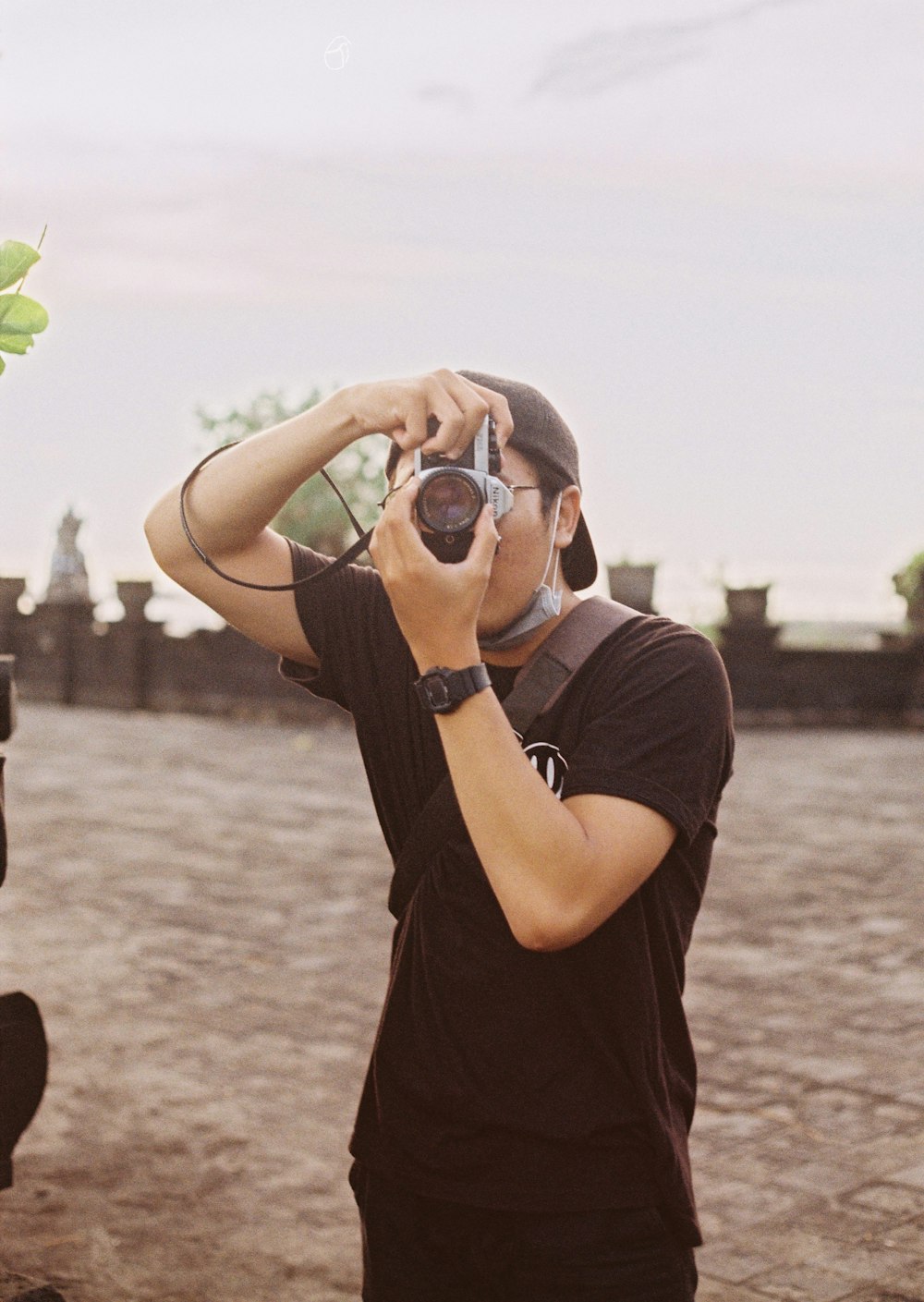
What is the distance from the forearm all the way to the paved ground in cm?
186

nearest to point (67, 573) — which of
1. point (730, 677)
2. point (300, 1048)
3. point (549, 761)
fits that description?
point (730, 677)

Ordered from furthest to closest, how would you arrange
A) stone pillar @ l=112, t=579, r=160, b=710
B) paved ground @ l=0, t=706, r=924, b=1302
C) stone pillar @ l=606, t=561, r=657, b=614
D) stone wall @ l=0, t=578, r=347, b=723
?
stone pillar @ l=112, t=579, r=160, b=710 → stone wall @ l=0, t=578, r=347, b=723 → stone pillar @ l=606, t=561, r=657, b=614 → paved ground @ l=0, t=706, r=924, b=1302

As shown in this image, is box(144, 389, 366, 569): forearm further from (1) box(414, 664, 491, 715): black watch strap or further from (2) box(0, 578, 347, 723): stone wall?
(2) box(0, 578, 347, 723): stone wall

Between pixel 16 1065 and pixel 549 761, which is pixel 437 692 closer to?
pixel 549 761

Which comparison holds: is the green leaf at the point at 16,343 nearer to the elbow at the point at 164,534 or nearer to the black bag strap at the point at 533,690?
the elbow at the point at 164,534

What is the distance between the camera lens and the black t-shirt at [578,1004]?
1946 mm

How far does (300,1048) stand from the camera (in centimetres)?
618

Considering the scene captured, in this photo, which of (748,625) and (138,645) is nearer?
(748,625)

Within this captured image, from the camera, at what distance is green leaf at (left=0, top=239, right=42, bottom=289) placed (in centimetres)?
208

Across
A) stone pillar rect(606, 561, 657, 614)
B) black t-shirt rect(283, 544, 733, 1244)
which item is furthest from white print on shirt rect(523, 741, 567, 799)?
stone pillar rect(606, 561, 657, 614)

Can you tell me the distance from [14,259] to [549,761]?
0.98 meters

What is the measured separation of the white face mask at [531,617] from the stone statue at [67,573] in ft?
85.8

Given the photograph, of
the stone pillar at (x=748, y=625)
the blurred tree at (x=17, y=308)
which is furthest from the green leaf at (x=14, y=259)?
the stone pillar at (x=748, y=625)

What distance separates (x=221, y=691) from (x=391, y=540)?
2204 centimetres
